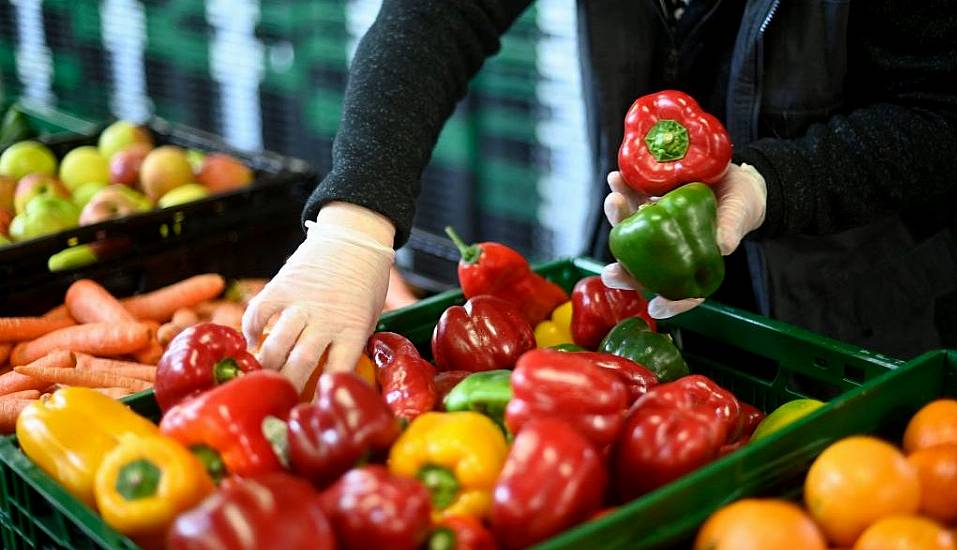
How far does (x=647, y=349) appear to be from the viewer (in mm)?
1497

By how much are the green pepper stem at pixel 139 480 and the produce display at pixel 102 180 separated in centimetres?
132

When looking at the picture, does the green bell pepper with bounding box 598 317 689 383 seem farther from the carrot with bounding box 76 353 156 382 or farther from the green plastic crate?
the carrot with bounding box 76 353 156 382

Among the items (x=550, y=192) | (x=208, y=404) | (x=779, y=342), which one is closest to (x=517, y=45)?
(x=550, y=192)

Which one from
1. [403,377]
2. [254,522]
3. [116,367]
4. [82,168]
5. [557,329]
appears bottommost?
[116,367]

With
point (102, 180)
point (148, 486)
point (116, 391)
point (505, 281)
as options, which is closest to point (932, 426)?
point (505, 281)

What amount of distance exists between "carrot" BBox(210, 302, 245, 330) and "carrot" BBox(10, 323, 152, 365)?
0.17 meters

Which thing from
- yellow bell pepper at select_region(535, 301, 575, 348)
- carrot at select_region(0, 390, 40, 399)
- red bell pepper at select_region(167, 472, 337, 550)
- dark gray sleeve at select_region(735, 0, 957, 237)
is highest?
dark gray sleeve at select_region(735, 0, 957, 237)

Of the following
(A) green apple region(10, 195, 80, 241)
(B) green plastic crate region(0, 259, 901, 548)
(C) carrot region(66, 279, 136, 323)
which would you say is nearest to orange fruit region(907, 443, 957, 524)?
(B) green plastic crate region(0, 259, 901, 548)

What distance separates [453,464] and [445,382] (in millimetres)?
314

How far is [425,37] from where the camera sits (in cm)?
183

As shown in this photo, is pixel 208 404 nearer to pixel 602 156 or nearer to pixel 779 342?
pixel 779 342

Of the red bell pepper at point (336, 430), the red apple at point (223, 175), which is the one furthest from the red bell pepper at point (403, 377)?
the red apple at point (223, 175)

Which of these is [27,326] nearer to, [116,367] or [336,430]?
[116,367]

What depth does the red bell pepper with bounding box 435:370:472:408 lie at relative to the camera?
4.46ft
